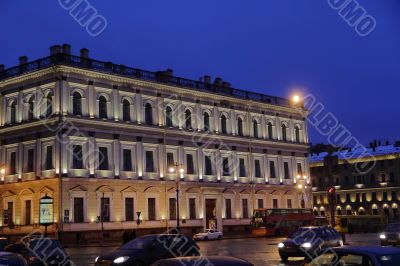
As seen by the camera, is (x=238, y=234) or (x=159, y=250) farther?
(x=238, y=234)

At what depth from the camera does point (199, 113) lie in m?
63.4

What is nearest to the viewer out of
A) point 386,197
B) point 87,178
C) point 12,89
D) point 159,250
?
point 159,250

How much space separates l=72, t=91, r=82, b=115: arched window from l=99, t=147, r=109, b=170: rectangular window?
3.99 meters

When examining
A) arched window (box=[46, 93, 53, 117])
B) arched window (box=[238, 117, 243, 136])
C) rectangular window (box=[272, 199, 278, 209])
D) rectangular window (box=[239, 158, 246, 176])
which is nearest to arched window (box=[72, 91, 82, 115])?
arched window (box=[46, 93, 53, 117])

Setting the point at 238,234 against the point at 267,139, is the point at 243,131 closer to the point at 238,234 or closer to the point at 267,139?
the point at 267,139

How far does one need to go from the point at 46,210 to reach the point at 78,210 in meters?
5.00

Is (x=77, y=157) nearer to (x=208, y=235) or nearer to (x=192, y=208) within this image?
(x=208, y=235)

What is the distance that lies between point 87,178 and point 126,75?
11.0m

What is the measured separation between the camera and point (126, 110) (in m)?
56.6

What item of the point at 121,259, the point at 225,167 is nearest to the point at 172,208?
the point at 225,167

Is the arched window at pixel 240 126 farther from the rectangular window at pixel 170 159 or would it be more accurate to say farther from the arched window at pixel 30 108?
the arched window at pixel 30 108

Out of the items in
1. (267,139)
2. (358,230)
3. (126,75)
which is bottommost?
(358,230)

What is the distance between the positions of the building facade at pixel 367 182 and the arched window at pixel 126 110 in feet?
184

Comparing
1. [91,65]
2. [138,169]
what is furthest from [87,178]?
[91,65]
